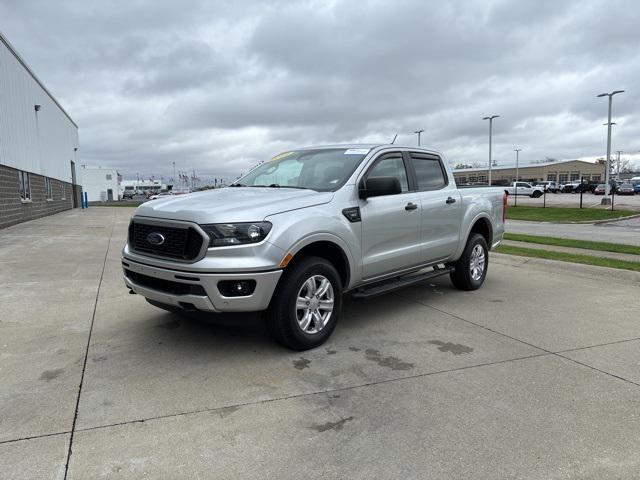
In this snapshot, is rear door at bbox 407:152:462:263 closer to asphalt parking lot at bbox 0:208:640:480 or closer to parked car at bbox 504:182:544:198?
asphalt parking lot at bbox 0:208:640:480

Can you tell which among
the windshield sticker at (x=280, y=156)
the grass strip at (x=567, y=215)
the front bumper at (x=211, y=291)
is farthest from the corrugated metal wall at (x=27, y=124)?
A: the grass strip at (x=567, y=215)

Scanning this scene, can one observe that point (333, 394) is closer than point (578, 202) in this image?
Yes

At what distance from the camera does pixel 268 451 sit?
2.85m

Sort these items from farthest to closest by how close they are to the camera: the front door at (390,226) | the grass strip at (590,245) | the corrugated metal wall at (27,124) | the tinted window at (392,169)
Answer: the corrugated metal wall at (27,124)
the grass strip at (590,245)
the tinted window at (392,169)
the front door at (390,226)

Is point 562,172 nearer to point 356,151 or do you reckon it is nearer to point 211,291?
point 356,151

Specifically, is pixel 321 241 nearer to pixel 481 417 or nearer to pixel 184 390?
pixel 184 390

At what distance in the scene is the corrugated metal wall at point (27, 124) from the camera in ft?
57.5

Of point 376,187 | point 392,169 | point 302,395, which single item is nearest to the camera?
point 302,395

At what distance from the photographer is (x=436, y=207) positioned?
6.01 metres

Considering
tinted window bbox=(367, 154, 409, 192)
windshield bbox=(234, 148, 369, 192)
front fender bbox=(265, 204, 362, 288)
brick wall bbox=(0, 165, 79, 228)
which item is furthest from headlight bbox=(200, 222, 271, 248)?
brick wall bbox=(0, 165, 79, 228)

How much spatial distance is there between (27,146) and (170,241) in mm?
20622

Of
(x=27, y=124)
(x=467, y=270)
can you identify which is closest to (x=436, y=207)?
(x=467, y=270)

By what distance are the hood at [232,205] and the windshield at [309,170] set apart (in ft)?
0.96

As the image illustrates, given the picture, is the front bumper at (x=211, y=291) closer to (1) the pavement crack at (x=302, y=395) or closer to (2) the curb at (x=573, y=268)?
(1) the pavement crack at (x=302, y=395)
